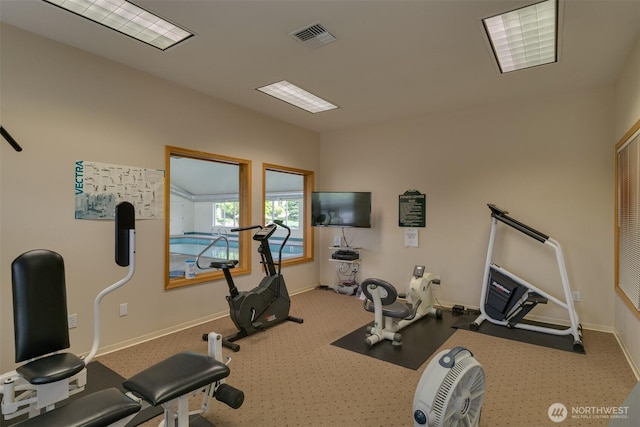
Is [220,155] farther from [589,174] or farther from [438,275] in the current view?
[589,174]

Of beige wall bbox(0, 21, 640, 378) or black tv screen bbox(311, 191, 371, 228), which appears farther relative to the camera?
black tv screen bbox(311, 191, 371, 228)

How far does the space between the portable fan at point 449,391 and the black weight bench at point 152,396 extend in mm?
1021

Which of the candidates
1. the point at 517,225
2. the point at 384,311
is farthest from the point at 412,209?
the point at 384,311

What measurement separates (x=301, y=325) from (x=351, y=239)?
217cm

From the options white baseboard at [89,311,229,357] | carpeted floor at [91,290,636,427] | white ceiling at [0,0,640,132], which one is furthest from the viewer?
white baseboard at [89,311,229,357]

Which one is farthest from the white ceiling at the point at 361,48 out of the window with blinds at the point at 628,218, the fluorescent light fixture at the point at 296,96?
the window with blinds at the point at 628,218

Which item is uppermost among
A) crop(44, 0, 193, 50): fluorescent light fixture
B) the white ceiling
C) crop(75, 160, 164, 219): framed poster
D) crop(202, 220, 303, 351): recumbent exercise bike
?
crop(44, 0, 193, 50): fluorescent light fixture

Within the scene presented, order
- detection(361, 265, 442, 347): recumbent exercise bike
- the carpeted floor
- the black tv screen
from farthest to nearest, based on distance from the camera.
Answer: the black tv screen < detection(361, 265, 442, 347): recumbent exercise bike < the carpeted floor

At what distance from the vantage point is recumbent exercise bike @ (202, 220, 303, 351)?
12.0 ft

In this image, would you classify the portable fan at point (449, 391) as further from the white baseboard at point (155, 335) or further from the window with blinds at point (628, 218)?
the white baseboard at point (155, 335)

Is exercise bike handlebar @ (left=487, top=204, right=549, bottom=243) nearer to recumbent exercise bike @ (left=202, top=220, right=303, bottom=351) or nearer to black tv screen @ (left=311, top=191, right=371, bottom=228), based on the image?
black tv screen @ (left=311, top=191, right=371, bottom=228)

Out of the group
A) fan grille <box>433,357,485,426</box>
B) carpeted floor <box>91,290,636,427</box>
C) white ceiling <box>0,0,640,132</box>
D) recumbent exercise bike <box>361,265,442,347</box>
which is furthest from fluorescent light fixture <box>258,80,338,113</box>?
fan grille <box>433,357,485,426</box>

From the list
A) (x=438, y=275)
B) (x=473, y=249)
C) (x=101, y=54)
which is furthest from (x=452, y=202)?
(x=101, y=54)

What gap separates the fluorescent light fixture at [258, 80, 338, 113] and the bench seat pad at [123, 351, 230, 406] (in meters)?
3.11
